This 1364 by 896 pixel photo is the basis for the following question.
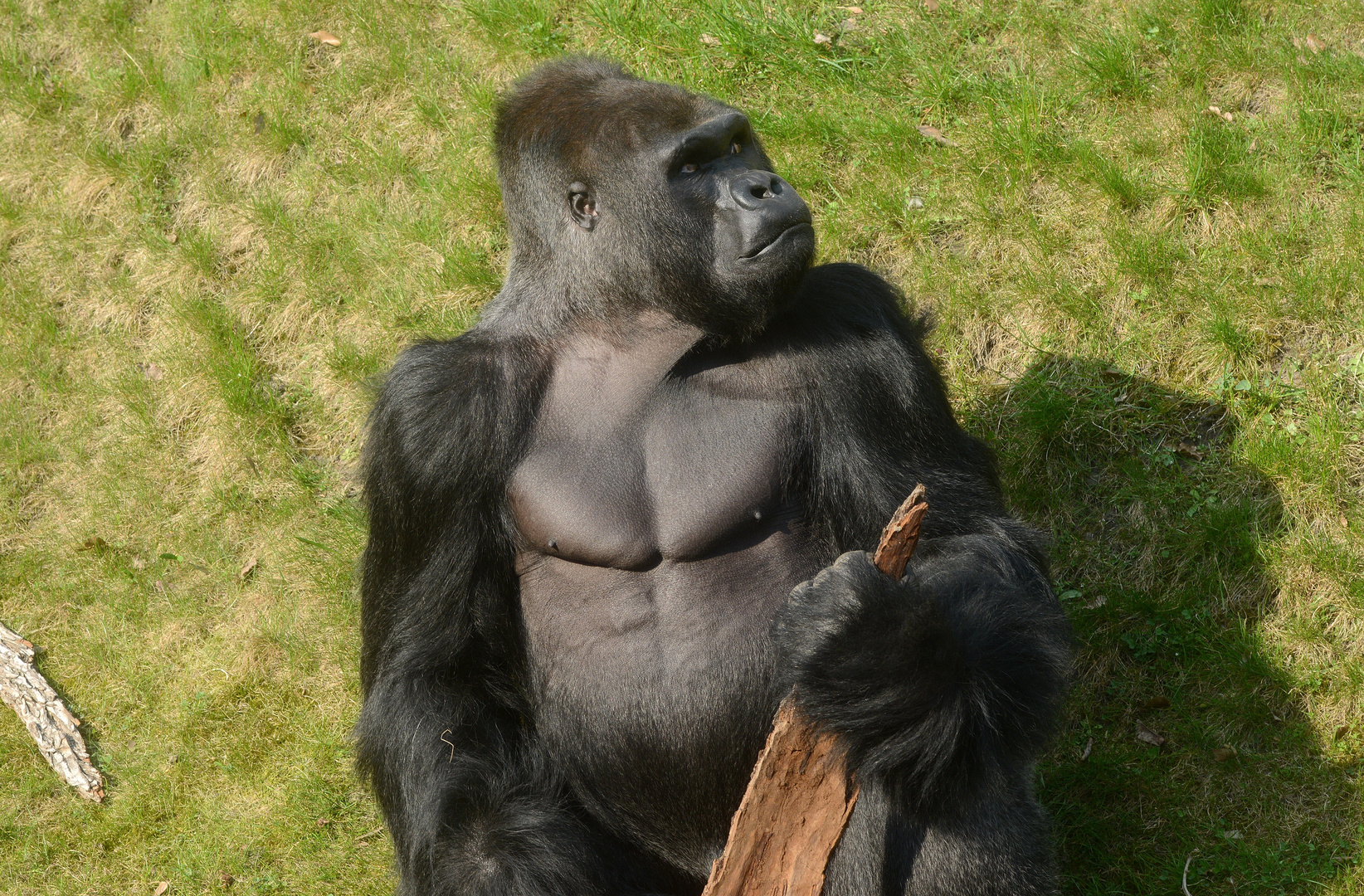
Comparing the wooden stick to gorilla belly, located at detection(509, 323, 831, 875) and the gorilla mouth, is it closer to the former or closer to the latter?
gorilla belly, located at detection(509, 323, 831, 875)

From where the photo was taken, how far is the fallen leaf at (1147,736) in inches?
205

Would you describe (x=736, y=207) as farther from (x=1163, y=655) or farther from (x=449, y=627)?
(x=1163, y=655)

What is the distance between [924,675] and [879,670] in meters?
0.14

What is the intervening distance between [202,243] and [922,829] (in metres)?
5.60

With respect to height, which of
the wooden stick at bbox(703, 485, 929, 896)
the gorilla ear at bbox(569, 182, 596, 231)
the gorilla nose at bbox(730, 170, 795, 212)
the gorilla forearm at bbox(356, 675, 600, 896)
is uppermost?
the gorilla nose at bbox(730, 170, 795, 212)

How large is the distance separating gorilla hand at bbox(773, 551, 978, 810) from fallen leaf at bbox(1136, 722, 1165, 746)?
1803 millimetres

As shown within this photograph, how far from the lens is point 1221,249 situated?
5.88m

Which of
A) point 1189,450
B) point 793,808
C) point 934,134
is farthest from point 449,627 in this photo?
point 934,134

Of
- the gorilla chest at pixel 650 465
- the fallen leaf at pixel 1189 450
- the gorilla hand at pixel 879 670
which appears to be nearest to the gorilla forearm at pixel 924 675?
the gorilla hand at pixel 879 670

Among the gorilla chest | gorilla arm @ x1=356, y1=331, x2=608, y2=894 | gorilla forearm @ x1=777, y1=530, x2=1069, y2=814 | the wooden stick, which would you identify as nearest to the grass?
gorilla forearm @ x1=777, y1=530, x2=1069, y2=814

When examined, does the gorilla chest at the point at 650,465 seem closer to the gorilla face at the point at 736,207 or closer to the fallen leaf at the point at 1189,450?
the gorilla face at the point at 736,207

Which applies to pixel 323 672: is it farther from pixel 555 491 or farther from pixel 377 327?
pixel 555 491

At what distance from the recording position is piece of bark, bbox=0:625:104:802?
6.15 meters

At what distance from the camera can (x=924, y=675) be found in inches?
145
